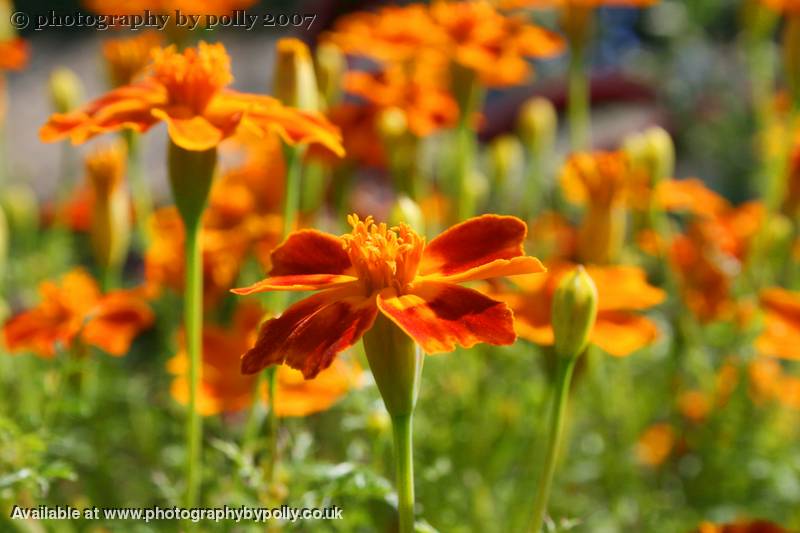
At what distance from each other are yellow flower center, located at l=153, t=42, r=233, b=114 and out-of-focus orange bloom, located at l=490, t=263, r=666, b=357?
30 centimetres

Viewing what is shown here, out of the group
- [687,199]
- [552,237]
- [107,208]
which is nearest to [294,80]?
[107,208]

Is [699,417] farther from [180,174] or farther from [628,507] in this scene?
[180,174]

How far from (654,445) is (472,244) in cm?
75

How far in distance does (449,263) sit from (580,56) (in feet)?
2.67

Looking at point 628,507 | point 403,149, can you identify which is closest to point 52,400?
point 403,149

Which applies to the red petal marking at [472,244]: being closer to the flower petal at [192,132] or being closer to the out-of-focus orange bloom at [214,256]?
the flower petal at [192,132]

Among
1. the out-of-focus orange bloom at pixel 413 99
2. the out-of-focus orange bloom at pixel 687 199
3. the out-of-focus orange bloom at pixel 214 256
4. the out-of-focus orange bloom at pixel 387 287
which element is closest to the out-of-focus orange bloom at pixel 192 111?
the out-of-focus orange bloom at pixel 387 287

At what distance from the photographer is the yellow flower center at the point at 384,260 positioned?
63cm

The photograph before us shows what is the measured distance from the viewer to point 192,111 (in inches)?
30.6

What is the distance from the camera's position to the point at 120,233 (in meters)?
1.12

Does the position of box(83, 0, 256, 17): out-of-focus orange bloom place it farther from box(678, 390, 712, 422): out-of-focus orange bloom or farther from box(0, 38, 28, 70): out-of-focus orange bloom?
box(678, 390, 712, 422): out-of-focus orange bloom

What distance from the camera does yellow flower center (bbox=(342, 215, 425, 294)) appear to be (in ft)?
2.08

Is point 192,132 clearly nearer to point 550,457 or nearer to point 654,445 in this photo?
point 550,457

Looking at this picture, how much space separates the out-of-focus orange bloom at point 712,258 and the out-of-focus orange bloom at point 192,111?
581 mm
